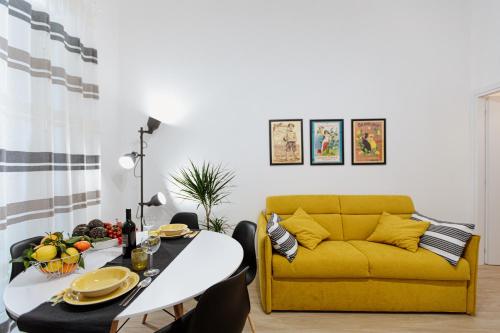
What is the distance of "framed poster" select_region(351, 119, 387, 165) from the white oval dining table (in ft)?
7.19

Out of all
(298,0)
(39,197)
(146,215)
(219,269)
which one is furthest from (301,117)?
(39,197)

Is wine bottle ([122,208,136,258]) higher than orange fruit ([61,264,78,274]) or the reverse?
higher

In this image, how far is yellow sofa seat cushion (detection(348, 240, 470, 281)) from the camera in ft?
6.48

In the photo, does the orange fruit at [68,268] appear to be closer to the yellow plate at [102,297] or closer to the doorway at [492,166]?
the yellow plate at [102,297]

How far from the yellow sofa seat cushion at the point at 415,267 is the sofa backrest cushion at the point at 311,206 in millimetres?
650

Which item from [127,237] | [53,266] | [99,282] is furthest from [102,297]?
[127,237]

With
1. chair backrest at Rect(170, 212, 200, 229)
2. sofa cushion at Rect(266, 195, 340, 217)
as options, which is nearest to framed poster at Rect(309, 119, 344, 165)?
sofa cushion at Rect(266, 195, 340, 217)

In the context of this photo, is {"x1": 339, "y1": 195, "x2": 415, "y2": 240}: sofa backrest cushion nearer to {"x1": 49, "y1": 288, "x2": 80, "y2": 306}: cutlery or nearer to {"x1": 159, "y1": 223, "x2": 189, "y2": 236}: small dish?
{"x1": 159, "y1": 223, "x2": 189, "y2": 236}: small dish

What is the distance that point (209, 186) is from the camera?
2709 millimetres

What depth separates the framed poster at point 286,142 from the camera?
117 inches

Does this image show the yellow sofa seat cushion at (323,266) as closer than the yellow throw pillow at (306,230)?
Yes

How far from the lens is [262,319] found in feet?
6.56

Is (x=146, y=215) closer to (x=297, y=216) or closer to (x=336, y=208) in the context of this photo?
(x=297, y=216)

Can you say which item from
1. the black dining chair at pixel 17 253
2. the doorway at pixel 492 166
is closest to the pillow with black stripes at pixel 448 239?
the doorway at pixel 492 166
